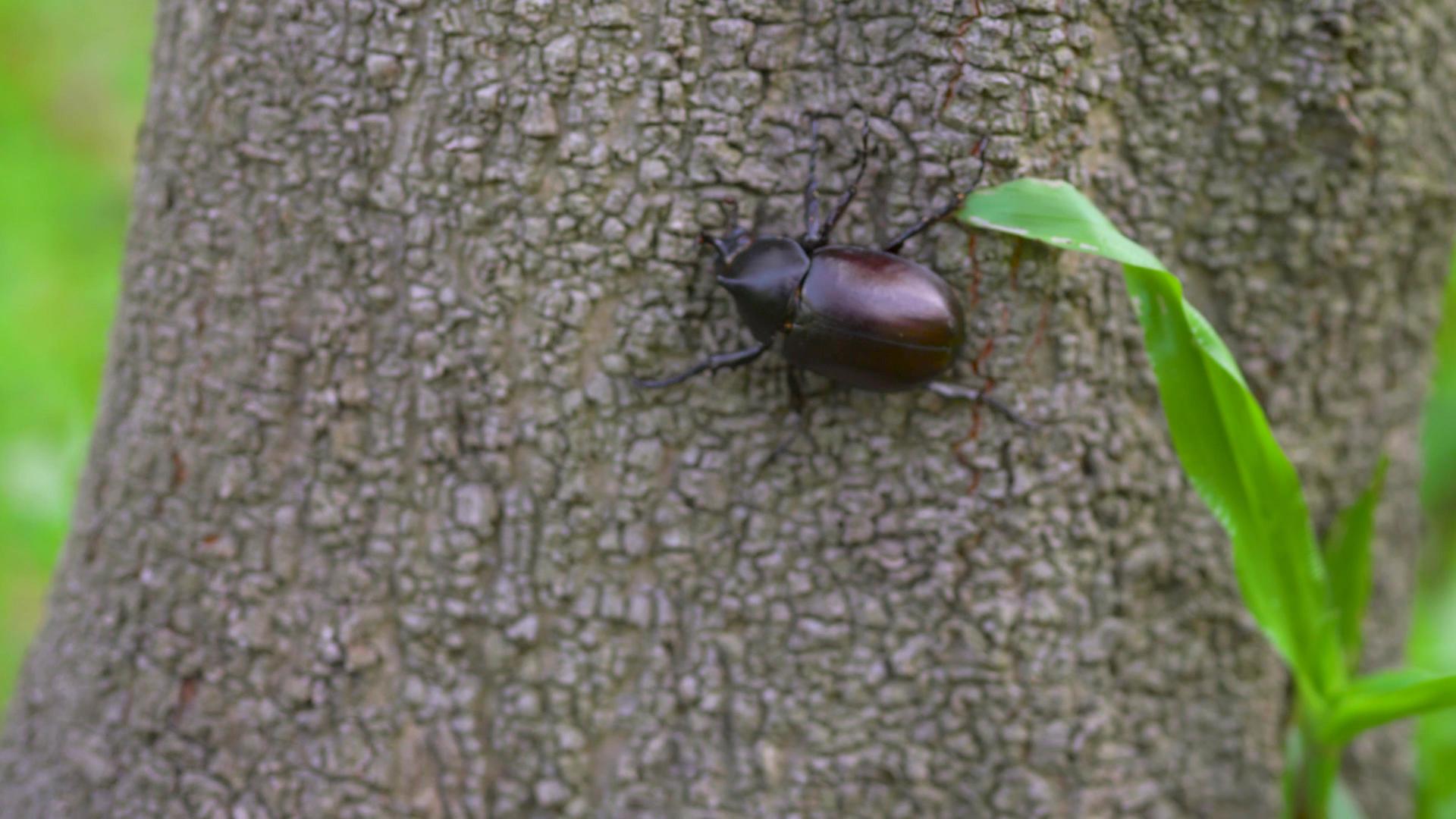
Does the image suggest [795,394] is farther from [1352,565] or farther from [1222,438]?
[1352,565]

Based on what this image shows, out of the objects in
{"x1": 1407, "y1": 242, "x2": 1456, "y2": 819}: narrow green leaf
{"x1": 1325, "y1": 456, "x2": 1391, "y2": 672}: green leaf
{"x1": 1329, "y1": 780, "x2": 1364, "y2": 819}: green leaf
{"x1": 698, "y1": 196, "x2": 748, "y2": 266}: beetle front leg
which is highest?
{"x1": 698, "y1": 196, "x2": 748, "y2": 266}: beetle front leg

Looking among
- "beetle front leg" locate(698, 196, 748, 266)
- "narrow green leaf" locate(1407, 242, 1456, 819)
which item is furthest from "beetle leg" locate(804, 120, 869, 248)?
"narrow green leaf" locate(1407, 242, 1456, 819)

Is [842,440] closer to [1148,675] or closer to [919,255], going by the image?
[919,255]

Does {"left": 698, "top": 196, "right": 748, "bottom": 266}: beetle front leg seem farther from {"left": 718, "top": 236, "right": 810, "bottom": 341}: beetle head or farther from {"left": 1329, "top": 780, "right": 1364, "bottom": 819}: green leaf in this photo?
{"left": 1329, "top": 780, "right": 1364, "bottom": 819}: green leaf

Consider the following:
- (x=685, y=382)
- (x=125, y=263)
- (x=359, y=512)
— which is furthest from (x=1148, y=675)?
(x=125, y=263)

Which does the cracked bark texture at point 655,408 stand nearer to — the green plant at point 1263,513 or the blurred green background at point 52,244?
the green plant at point 1263,513

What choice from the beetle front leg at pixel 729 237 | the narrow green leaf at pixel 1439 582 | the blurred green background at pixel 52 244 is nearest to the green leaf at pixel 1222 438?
the beetle front leg at pixel 729 237

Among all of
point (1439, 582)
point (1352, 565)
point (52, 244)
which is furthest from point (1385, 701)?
point (52, 244)

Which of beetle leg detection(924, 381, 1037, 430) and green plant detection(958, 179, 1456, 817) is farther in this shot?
beetle leg detection(924, 381, 1037, 430)
